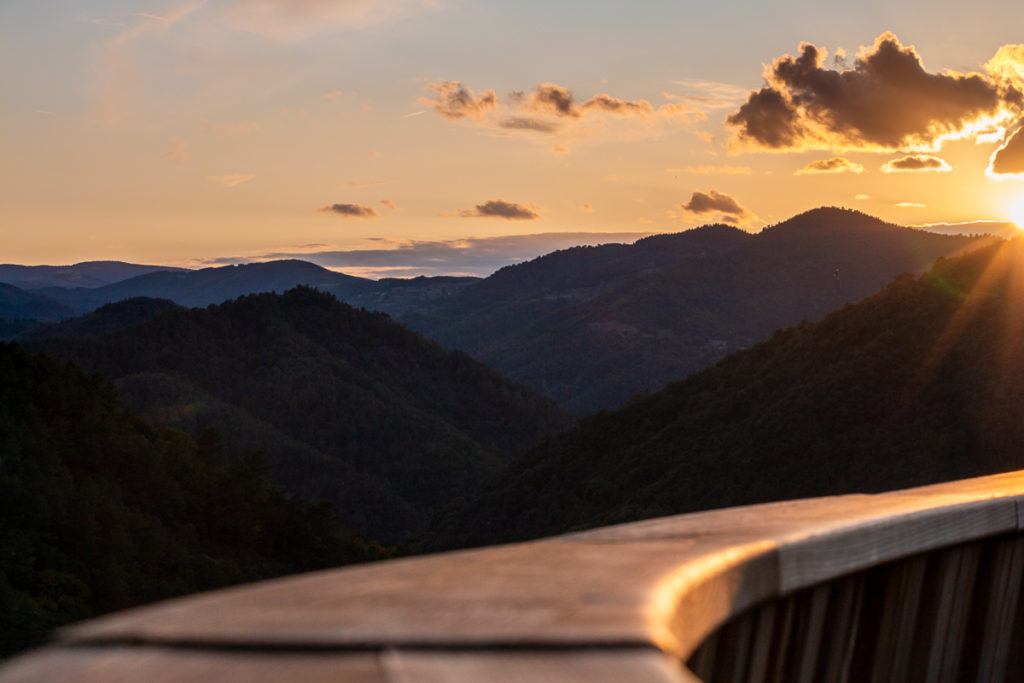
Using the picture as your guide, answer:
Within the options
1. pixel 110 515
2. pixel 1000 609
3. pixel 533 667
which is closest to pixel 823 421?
pixel 110 515

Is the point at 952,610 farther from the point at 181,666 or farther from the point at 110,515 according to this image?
the point at 110,515

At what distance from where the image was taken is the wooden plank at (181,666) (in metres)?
1.08

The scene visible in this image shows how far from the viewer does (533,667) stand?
3.63ft

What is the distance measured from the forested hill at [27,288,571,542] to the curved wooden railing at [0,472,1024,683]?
72.3 metres

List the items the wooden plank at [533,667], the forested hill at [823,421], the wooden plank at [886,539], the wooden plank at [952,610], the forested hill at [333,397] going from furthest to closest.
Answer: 1. the forested hill at [333,397]
2. the forested hill at [823,421]
3. the wooden plank at [952,610]
4. the wooden plank at [886,539]
5. the wooden plank at [533,667]

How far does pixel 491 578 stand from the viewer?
1439 millimetres

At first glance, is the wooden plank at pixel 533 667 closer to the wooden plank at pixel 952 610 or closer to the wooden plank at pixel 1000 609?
the wooden plank at pixel 952 610

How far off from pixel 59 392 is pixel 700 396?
35.4 meters

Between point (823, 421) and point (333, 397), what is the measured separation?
68.8m

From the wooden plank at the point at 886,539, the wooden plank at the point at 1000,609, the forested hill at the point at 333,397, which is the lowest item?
the forested hill at the point at 333,397

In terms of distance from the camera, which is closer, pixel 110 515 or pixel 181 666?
pixel 181 666

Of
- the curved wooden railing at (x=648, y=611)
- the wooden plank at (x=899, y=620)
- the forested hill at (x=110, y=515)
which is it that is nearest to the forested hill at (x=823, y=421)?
the forested hill at (x=110, y=515)

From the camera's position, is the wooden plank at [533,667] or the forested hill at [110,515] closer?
the wooden plank at [533,667]

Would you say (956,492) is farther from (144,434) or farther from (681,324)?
(681,324)
